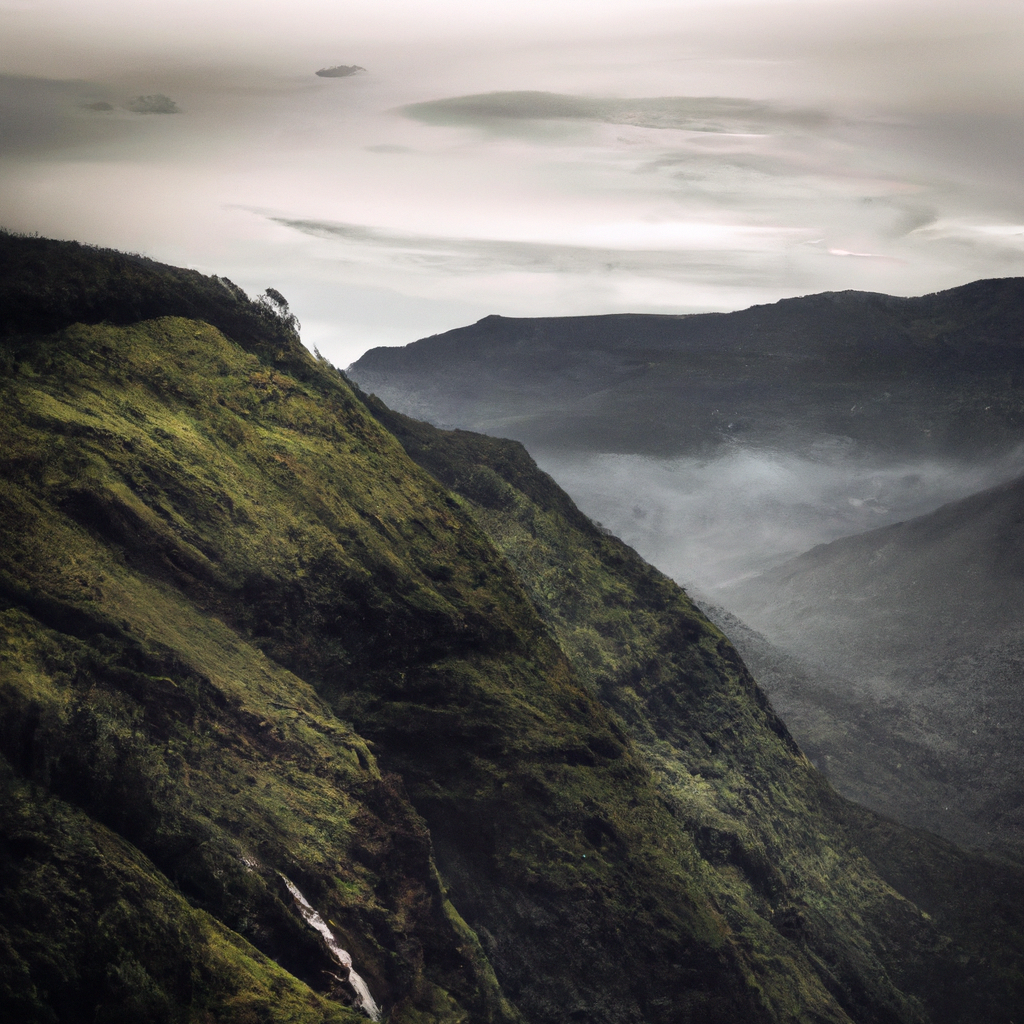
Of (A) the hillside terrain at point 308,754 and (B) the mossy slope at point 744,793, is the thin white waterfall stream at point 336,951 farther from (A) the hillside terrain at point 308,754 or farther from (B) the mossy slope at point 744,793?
(B) the mossy slope at point 744,793

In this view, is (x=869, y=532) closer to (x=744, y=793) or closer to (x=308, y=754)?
(x=744, y=793)

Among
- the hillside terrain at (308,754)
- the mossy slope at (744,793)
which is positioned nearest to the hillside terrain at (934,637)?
the mossy slope at (744,793)

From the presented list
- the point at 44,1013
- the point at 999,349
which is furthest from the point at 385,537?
the point at 999,349

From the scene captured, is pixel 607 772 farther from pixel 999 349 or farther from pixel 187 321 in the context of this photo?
pixel 999 349

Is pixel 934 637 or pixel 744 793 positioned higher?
pixel 744 793

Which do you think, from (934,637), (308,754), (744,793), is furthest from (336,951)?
(934,637)

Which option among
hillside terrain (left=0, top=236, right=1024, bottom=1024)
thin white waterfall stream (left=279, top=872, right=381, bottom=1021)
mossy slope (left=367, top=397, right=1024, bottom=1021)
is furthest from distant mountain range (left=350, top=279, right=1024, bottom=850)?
thin white waterfall stream (left=279, top=872, right=381, bottom=1021)
